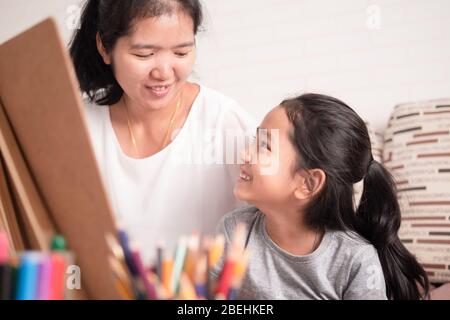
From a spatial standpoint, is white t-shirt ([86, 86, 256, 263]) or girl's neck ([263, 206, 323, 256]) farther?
white t-shirt ([86, 86, 256, 263])

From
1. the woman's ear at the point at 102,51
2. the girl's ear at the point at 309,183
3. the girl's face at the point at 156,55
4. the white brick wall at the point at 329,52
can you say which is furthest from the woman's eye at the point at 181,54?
the white brick wall at the point at 329,52

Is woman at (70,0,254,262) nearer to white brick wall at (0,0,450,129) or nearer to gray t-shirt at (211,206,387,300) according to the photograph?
gray t-shirt at (211,206,387,300)

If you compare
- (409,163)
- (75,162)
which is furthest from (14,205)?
(409,163)

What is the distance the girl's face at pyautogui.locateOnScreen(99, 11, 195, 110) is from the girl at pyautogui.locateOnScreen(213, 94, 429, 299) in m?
0.21

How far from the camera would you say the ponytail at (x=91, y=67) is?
1052 millimetres

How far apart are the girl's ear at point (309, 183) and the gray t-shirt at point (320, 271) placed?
84 millimetres

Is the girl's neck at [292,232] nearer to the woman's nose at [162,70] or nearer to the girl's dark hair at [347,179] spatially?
the girl's dark hair at [347,179]

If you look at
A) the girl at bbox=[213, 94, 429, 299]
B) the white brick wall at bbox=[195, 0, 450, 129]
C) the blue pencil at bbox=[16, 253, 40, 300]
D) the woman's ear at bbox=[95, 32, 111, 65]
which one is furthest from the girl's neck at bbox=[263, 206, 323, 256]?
the white brick wall at bbox=[195, 0, 450, 129]

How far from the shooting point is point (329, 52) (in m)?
1.61

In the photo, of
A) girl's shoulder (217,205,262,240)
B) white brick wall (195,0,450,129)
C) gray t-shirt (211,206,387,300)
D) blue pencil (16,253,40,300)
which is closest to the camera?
blue pencil (16,253,40,300)

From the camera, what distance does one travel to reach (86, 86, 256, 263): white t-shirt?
3.40 ft

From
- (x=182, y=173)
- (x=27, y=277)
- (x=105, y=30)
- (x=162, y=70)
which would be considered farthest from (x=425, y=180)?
(x=27, y=277)

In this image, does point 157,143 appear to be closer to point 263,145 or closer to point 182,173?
point 182,173
